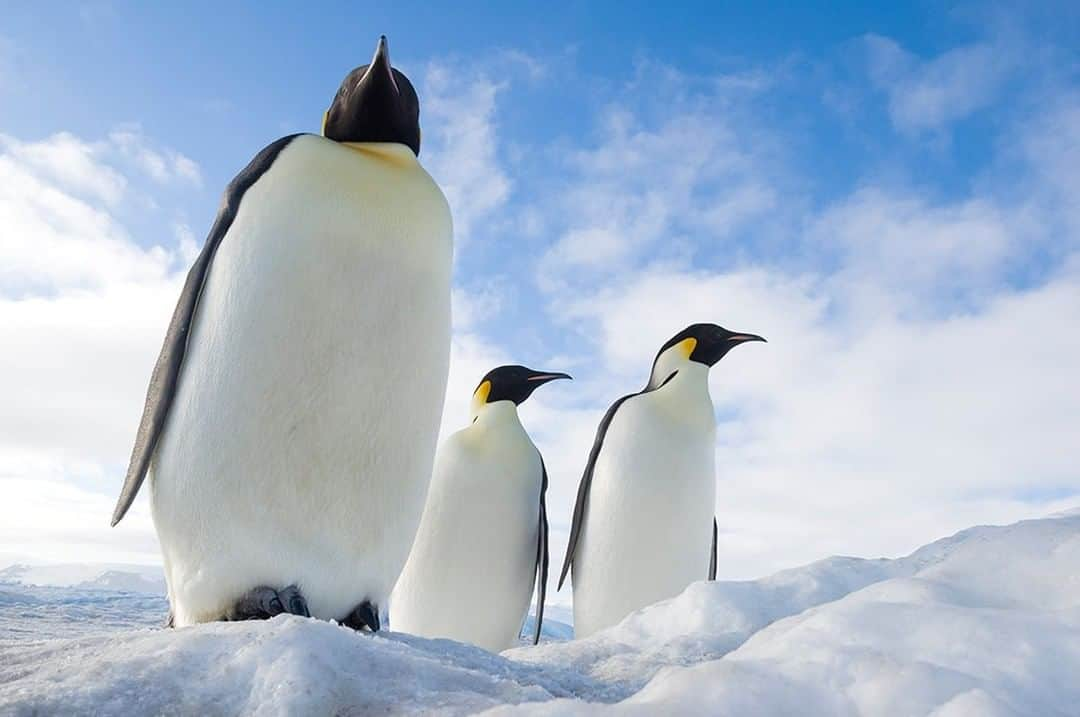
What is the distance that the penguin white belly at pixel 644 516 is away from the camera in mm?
6691

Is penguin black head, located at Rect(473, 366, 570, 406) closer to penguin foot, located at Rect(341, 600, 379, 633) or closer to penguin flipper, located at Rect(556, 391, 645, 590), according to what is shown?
penguin flipper, located at Rect(556, 391, 645, 590)

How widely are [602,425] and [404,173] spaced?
422 centimetres

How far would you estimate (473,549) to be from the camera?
655 centimetres

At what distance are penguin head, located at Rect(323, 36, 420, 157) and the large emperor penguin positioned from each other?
0.48 metres

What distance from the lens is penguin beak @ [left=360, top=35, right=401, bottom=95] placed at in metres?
3.75

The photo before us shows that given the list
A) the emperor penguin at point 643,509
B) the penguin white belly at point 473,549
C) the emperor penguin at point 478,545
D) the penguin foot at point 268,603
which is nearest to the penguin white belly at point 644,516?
the emperor penguin at point 643,509

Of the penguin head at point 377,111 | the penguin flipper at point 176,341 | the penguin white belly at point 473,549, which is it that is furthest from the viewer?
the penguin white belly at point 473,549

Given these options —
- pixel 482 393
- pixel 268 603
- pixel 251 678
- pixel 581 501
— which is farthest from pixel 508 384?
pixel 251 678

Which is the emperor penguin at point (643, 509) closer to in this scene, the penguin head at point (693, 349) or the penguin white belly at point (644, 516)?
the penguin white belly at point (644, 516)

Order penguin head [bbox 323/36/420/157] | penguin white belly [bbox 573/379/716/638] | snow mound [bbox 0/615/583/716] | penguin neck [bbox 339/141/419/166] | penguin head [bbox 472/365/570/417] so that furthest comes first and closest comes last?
1. penguin head [bbox 472/365/570/417]
2. penguin white belly [bbox 573/379/716/638]
3. penguin head [bbox 323/36/420/157]
4. penguin neck [bbox 339/141/419/166]
5. snow mound [bbox 0/615/583/716]

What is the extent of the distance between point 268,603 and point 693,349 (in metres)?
5.43

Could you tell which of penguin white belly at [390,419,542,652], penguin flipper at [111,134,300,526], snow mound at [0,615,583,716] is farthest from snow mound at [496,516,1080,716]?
penguin white belly at [390,419,542,652]

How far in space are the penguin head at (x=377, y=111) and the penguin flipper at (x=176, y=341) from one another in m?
0.39

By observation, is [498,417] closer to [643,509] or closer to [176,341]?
[643,509]
